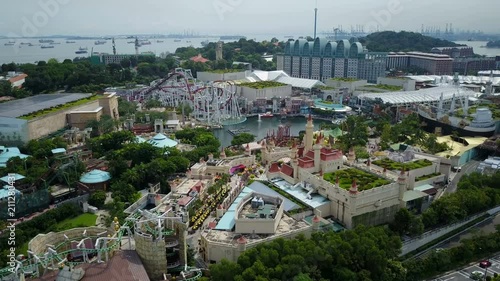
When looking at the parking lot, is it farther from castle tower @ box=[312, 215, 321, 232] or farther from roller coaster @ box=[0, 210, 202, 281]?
roller coaster @ box=[0, 210, 202, 281]

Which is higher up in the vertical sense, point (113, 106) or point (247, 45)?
point (247, 45)

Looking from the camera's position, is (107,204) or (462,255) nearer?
(462,255)

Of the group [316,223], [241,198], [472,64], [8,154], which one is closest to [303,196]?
[241,198]

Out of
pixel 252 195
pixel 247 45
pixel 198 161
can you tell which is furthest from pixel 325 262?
pixel 247 45

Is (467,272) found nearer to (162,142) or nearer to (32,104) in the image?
(162,142)

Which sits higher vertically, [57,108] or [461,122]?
[57,108]

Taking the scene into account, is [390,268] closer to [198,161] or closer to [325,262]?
[325,262]
